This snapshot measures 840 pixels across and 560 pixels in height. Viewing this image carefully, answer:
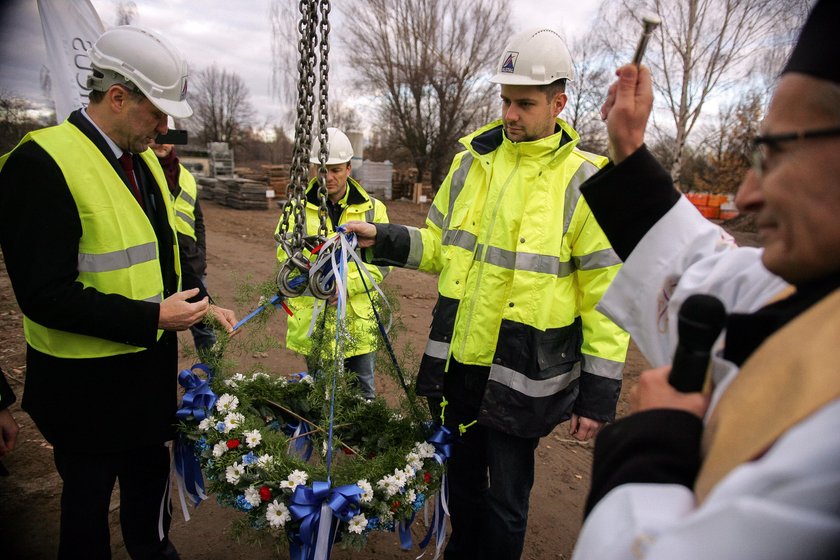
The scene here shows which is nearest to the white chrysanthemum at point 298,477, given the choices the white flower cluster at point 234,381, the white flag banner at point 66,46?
the white flower cluster at point 234,381

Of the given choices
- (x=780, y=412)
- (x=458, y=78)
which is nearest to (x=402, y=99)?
(x=458, y=78)

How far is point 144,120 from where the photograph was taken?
214 cm

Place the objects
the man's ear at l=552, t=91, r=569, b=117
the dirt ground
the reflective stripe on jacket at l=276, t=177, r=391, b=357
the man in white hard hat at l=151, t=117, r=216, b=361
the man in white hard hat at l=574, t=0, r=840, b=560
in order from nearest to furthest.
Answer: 1. the man in white hard hat at l=574, t=0, r=840, b=560
2. the man's ear at l=552, t=91, r=569, b=117
3. the dirt ground
4. the reflective stripe on jacket at l=276, t=177, r=391, b=357
5. the man in white hard hat at l=151, t=117, r=216, b=361

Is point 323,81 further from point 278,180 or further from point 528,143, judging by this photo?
point 278,180

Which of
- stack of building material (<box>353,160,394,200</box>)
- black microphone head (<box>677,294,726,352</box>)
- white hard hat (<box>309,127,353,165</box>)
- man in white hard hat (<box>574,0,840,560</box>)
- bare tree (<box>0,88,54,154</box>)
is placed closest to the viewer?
man in white hard hat (<box>574,0,840,560</box>)

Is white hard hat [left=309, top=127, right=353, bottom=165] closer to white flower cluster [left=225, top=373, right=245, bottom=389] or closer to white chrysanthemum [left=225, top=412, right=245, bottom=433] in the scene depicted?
white flower cluster [left=225, top=373, right=245, bottom=389]

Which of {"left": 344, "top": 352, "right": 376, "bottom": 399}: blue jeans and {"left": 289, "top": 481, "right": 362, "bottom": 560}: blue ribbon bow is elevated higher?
{"left": 289, "top": 481, "right": 362, "bottom": 560}: blue ribbon bow

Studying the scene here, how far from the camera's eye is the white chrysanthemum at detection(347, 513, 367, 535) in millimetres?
1883

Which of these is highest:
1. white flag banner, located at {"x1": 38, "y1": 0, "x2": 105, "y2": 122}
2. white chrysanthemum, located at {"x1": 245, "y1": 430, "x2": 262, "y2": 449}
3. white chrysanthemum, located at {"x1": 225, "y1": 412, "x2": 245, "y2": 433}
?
white flag banner, located at {"x1": 38, "y1": 0, "x2": 105, "y2": 122}

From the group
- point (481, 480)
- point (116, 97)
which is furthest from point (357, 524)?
point (116, 97)

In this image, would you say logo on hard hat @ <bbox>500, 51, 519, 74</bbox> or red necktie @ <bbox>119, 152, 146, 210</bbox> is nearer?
red necktie @ <bbox>119, 152, 146, 210</bbox>

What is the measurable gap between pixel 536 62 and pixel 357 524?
2056 millimetres

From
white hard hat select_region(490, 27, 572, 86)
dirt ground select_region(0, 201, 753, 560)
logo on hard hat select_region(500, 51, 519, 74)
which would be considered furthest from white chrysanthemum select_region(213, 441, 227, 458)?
logo on hard hat select_region(500, 51, 519, 74)

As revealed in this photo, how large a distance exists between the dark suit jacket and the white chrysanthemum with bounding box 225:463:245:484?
1.70 feet
